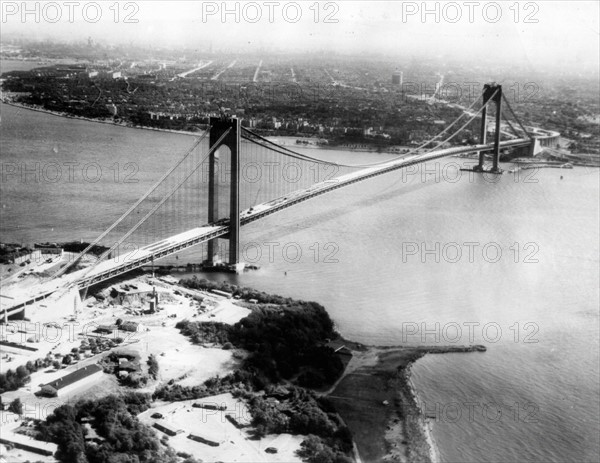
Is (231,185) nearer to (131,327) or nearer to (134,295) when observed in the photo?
(134,295)

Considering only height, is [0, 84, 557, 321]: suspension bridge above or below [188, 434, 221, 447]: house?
above

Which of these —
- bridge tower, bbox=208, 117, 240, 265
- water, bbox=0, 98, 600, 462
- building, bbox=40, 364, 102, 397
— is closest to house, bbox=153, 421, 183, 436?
building, bbox=40, 364, 102, 397

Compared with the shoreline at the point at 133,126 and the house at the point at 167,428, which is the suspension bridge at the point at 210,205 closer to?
the shoreline at the point at 133,126

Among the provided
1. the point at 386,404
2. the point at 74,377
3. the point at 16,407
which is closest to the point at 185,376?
the point at 74,377

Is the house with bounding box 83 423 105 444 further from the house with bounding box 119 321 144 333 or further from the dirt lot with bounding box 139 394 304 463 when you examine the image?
the house with bounding box 119 321 144 333

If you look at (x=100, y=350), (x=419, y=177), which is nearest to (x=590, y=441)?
(x=100, y=350)

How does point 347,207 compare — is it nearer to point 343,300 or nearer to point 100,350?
point 343,300

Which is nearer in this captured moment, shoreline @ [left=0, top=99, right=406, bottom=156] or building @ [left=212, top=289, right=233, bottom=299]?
building @ [left=212, top=289, right=233, bottom=299]
